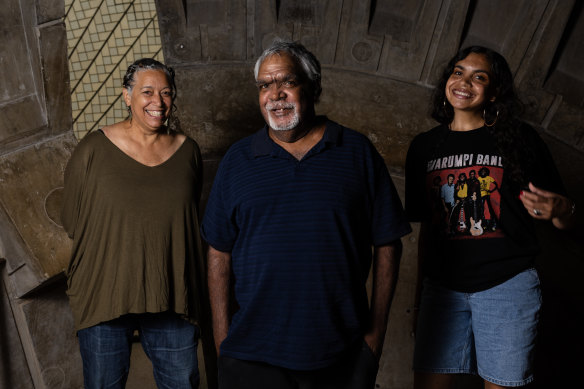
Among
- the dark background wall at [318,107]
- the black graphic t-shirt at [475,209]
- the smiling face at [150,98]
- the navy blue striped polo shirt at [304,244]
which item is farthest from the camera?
the dark background wall at [318,107]

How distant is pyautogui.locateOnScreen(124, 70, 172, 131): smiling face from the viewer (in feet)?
7.58

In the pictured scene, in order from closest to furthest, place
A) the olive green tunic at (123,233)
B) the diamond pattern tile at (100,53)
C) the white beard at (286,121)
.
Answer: the white beard at (286,121) < the olive green tunic at (123,233) < the diamond pattern tile at (100,53)

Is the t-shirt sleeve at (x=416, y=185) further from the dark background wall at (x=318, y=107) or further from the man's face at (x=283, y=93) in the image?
the dark background wall at (x=318, y=107)

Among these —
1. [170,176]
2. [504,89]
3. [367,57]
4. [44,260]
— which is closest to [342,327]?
[170,176]

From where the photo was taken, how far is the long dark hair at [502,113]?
6.56 feet

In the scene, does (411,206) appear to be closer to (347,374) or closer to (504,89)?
(504,89)

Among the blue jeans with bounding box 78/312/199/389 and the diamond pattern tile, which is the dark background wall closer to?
the diamond pattern tile

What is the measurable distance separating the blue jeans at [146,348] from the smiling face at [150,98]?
880 mm

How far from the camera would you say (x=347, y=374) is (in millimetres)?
1742

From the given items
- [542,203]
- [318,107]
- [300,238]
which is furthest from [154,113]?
[318,107]

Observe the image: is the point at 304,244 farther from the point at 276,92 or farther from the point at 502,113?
the point at 502,113

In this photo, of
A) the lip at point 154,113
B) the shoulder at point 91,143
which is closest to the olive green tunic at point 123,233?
the shoulder at point 91,143

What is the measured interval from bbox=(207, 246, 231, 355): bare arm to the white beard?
A: 20.1 inches

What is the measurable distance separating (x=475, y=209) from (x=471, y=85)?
0.51 metres
